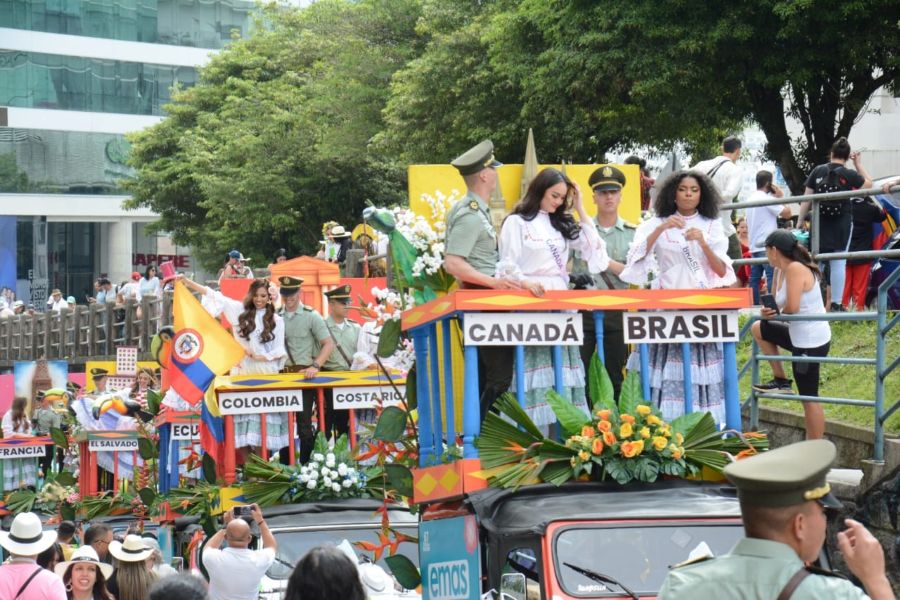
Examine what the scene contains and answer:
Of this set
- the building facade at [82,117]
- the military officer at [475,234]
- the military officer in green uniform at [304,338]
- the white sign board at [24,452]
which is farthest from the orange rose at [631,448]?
the building facade at [82,117]

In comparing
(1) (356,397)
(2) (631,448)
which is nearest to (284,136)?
(1) (356,397)

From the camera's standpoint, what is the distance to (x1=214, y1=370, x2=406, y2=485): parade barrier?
13.2 m

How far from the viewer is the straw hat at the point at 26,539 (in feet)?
29.1

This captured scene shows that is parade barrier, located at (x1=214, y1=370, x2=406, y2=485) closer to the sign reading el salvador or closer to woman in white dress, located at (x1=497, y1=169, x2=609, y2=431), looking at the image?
woman in white dress, located at (x1=497, y1=169, x2=609, y2=431)

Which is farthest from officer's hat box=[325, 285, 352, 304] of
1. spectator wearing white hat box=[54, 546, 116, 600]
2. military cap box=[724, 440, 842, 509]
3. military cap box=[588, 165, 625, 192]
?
military cap box=[724, 440, 842, 509]

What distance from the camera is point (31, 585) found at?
8.37 m

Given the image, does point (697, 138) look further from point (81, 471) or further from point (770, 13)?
point (81, 471)

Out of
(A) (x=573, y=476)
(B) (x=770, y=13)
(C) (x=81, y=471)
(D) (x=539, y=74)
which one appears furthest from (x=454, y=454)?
(D) (x=539, y=74)

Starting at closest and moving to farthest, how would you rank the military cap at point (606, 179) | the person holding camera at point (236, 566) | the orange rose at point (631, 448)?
the orange rose at point (631, 448) → the person holding camera at point (236, 566) → the military cap at point (606, 179)

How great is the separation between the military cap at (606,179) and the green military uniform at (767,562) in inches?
Answer: 243

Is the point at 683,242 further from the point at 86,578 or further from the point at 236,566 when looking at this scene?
the point at 86,578

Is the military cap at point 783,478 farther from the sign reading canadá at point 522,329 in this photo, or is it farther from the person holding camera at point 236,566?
the person holding camera at point 236,566

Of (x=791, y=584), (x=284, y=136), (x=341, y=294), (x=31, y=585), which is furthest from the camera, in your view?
(x=284, y=136)

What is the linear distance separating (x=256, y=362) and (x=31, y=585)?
19.8 ft
